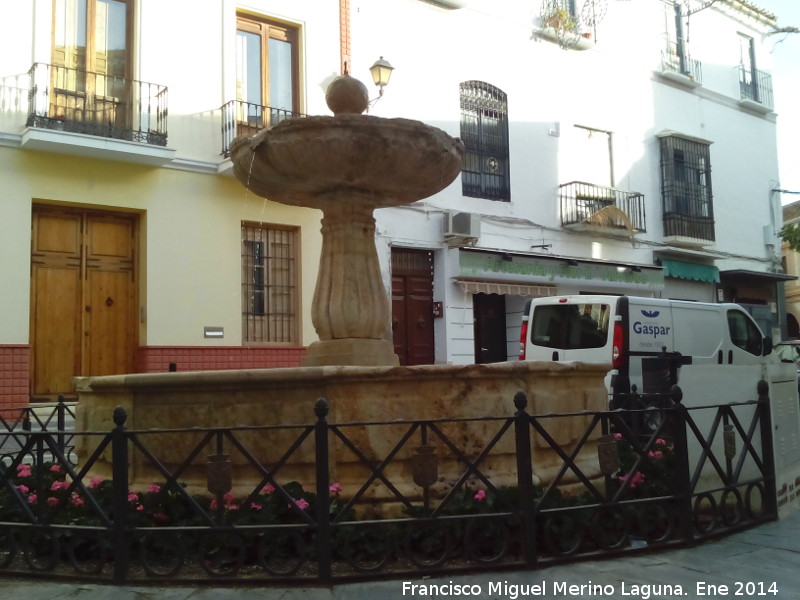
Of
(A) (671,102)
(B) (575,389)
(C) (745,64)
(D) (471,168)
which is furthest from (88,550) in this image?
(C) (745,64)

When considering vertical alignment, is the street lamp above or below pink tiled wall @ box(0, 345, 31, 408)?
above

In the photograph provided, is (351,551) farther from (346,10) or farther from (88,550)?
(346,10)

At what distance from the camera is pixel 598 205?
18.0 m

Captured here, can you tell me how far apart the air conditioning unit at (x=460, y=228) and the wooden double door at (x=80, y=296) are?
5.69 m

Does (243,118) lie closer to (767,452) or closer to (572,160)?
(572,160)

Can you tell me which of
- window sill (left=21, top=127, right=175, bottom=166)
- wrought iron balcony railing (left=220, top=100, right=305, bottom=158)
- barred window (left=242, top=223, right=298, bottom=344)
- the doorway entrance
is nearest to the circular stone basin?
window sill (left=21, top=127, right=175, bottom=166)

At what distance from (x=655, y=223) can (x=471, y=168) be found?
5752 millimetres

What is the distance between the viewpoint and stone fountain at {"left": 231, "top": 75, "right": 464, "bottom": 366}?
236 inches

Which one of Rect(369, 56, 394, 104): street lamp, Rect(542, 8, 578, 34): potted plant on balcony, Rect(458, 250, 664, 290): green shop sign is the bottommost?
Rect(458, 250, 664, 290): green shop sign

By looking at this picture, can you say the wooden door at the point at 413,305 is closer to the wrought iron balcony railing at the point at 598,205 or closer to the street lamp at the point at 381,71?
the street lamp at the point at 381,71

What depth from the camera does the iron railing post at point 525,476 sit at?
4195mm

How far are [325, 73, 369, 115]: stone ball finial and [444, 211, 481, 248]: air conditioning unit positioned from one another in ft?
27.5

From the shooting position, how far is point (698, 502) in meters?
4.89

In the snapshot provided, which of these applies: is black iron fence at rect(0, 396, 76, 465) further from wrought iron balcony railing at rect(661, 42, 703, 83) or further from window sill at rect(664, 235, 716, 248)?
wrought iron balcony railing at rect(661, 42, 703, 83)
